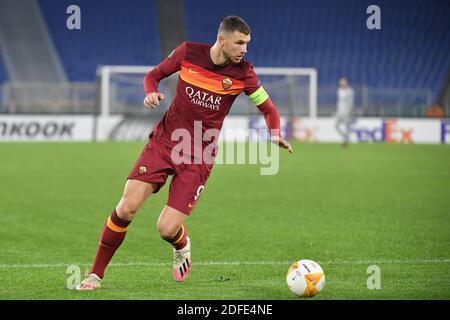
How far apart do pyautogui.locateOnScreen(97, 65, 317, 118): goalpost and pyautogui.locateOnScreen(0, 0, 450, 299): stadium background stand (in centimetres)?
16

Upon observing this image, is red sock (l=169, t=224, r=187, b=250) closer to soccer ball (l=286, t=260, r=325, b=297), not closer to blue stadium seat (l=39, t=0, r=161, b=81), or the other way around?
soccer ball (l=286, t=260, r=325, b=297)

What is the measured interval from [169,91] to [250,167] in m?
10.6

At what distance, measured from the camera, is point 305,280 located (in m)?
6.48

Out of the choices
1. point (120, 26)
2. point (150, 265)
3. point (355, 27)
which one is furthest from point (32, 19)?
point (150, 265)

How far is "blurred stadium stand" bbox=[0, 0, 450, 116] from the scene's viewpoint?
124 ft

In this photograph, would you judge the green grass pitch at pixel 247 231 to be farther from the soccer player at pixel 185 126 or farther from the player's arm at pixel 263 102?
the player's arm at pixel 263 102

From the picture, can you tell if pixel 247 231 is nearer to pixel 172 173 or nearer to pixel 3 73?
pixel 172 173

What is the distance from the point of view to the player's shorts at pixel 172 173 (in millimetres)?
6961

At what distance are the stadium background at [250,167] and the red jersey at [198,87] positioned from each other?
1295mm

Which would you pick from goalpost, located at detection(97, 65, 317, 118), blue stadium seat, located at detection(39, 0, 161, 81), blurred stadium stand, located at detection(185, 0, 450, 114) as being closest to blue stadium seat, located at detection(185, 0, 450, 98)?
blurred stadium stand, located at detection(185, 0, 450, 114)

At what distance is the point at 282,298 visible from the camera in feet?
21.3

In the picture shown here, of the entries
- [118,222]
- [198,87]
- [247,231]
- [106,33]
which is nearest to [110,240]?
[118,222]
